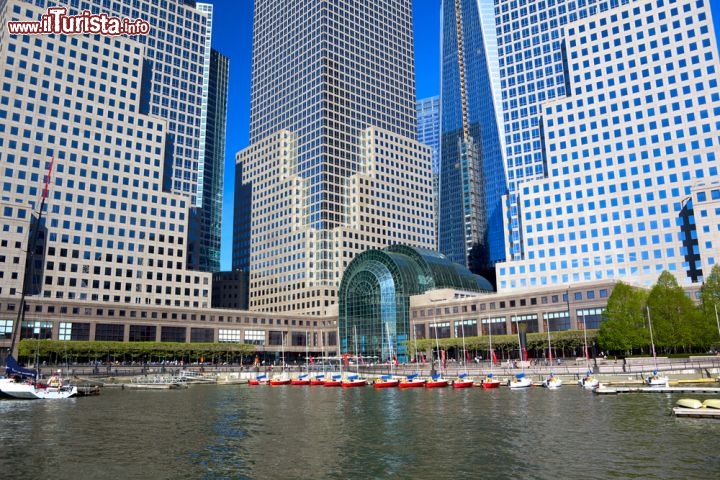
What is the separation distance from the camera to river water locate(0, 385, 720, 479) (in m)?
38.4

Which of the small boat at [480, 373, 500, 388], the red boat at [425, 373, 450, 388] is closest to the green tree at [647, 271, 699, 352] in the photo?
the small boat at [480, 373, 500, 388]

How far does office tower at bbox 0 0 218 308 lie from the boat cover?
57643 millimetres

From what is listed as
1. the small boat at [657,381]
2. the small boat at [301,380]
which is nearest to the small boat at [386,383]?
the small boat at [301,380]

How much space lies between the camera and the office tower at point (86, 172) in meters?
170

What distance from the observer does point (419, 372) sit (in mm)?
132875

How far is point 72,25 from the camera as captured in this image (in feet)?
557

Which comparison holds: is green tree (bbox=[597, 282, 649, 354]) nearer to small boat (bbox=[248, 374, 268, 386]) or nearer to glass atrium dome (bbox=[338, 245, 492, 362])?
glass atrium dome (bbox=[338, 245, 492, 362])

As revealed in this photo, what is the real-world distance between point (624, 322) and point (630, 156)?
6349cm

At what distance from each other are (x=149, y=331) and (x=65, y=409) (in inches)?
4135

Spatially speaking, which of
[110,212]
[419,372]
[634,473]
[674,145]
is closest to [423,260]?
[419,372]

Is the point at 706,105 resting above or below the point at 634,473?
above

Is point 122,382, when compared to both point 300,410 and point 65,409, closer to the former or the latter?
point 65,409

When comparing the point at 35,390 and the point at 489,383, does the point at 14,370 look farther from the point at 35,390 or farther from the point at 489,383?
the point at 489,383

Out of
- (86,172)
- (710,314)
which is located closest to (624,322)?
(710,314)
